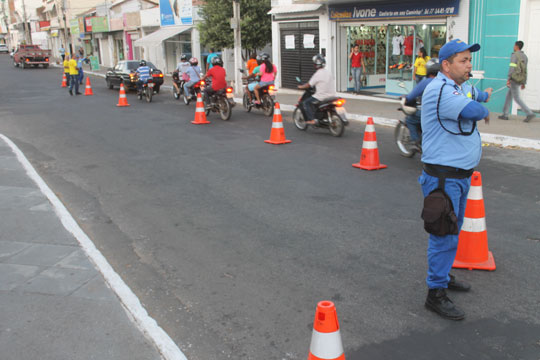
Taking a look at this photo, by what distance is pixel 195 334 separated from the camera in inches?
145

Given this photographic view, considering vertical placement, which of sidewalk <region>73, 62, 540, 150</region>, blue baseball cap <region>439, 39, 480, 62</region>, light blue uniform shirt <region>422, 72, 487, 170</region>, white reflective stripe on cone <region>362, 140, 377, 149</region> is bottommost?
sidewalk <region>73, 62, 540, 150</region>

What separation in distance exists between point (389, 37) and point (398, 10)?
2002mm

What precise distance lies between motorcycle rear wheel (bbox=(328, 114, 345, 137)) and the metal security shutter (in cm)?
971

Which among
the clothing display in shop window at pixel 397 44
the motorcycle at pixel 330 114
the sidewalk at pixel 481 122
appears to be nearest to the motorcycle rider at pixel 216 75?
the motorcycle at pixel 330 114

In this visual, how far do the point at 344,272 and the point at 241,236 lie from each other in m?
1.38

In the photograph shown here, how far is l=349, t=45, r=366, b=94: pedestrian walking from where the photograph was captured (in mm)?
19438

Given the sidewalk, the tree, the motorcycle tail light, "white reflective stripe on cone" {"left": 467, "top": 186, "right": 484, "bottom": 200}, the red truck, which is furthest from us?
the red truck

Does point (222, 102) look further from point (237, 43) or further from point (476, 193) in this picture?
point (476, 193)

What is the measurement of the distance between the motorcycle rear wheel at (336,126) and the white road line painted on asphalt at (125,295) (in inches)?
255

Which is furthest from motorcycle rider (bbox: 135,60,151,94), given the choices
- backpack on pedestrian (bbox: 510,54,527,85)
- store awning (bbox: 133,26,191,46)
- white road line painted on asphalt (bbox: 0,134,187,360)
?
white road line painted on asphalt (bbox: 0,134,187,360)

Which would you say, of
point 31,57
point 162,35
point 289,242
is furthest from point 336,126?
point 31,57

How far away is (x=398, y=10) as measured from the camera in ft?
55.0

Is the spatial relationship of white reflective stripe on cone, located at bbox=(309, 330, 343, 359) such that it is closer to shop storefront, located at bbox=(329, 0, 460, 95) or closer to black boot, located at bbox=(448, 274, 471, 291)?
black boot, located at bbox=(448, 274, 471, 291)

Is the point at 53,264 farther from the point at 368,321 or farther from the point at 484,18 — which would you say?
the point at 484,18
